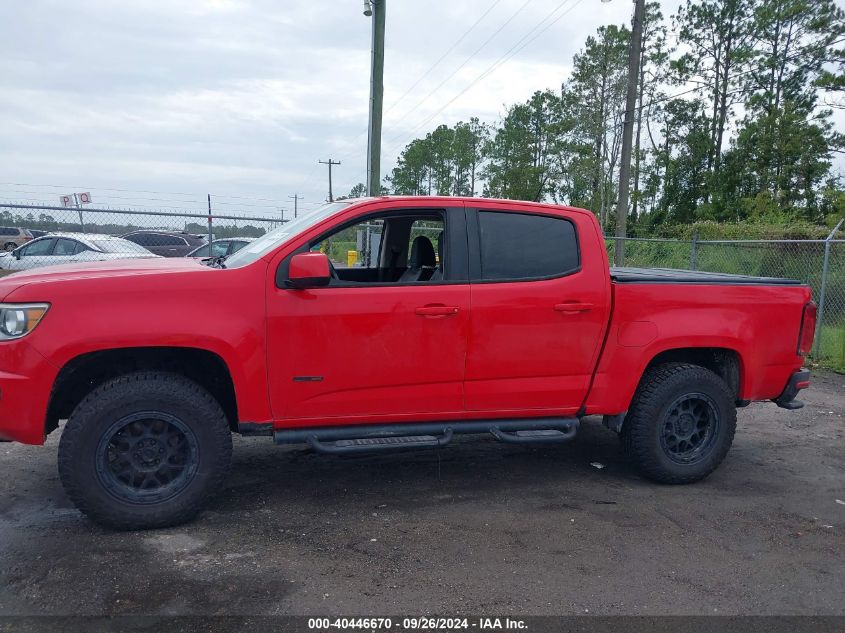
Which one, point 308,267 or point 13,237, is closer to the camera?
point 308,267

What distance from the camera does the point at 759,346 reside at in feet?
16.9

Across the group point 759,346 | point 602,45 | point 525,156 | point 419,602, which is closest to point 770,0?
point 602,45

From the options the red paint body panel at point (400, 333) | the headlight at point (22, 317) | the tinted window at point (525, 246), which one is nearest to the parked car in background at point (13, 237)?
the headlight at point (22, 317)

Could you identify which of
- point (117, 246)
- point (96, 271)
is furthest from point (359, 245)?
point (96, 271)

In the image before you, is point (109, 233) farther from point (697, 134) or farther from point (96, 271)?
point (697, 134)

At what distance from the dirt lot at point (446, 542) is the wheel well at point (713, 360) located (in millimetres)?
764

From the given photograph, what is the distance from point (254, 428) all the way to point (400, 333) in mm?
1059

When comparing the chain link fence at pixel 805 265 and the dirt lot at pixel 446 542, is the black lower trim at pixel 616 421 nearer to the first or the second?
the dirt lot at pixel 446 542

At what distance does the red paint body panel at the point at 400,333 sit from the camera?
3889 millimetres

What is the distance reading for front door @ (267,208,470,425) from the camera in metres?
4.20

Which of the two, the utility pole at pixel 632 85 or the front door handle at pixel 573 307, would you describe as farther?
the utility pole at pixel 632 85

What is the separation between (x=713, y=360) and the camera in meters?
5.32

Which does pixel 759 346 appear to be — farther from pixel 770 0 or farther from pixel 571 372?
pixel 770 0

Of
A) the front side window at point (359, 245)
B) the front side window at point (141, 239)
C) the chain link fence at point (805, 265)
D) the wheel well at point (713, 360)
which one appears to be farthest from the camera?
the front side window at point (141, 239)
